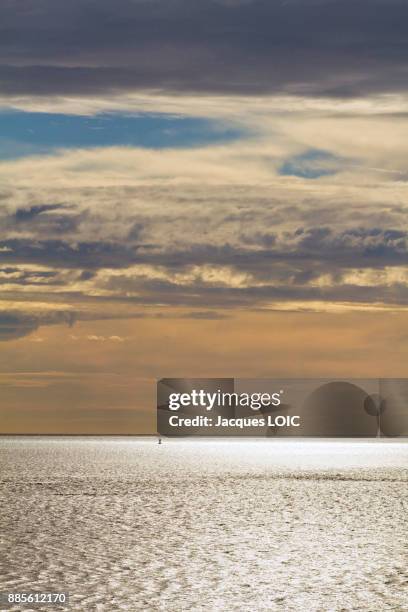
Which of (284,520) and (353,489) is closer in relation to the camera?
(284,520)

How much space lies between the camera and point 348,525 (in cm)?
1845

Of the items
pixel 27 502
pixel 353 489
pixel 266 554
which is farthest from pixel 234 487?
pixel 266 554

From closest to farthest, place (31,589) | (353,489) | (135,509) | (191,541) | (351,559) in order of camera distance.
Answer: (31,589) < (351,559) < (191,541) < (135,509) < (353,489)

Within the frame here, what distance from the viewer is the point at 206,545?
15.5m

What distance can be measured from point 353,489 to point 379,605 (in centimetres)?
1591

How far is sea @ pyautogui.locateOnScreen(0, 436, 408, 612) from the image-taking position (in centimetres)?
1162

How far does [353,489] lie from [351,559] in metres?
12.8

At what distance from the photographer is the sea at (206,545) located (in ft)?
38.1

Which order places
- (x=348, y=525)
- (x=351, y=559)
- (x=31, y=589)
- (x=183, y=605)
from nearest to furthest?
(x=183, y=605)
(x=31, y=589)
(x=351, y=559)
(x=348, y=525)

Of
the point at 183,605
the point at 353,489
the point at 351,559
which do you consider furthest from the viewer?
the point at 353,489

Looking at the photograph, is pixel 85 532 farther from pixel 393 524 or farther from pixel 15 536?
pixel 393 524

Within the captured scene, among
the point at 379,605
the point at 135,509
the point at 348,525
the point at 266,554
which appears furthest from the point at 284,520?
the point at 379,605

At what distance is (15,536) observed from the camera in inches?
647

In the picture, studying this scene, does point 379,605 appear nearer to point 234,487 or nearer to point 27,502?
point 27,502
